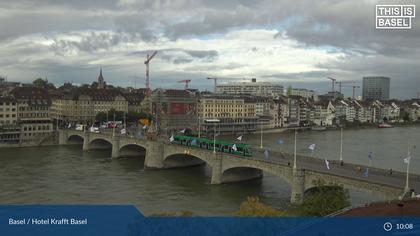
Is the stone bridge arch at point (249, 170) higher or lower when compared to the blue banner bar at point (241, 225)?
lower

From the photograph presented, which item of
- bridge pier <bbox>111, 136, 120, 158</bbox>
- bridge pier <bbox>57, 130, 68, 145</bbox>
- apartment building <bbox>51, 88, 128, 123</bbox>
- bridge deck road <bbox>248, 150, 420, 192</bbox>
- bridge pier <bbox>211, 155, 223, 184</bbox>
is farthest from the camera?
apartment building <bbox>51, 88, 128, 123</bbox>

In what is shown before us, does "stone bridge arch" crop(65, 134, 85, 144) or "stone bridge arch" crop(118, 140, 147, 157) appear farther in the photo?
"stone bridge arch" crop(65, 134, 85, 144)

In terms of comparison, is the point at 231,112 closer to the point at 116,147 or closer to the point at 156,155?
the point at 116,147

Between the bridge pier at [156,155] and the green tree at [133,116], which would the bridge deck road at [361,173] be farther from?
the green tree at [133,116]

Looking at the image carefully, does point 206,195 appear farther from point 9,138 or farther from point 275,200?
point 9,138

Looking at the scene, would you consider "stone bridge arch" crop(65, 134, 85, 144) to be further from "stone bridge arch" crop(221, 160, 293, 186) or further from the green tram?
"stone bridge arch" crop(221, 160, 293, 186)

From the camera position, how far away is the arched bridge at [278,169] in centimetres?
3008

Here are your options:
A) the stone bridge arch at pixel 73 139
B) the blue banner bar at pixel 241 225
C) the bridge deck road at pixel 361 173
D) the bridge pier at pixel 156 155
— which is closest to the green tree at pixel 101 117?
the stone bridge arch at pixel 73 139

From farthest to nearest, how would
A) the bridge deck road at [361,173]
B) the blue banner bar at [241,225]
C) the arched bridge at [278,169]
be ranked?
the bridge deck road at [361,173], the arched bridge at [278,169], the blue banner bar at [241,225]

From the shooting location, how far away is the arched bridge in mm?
30078

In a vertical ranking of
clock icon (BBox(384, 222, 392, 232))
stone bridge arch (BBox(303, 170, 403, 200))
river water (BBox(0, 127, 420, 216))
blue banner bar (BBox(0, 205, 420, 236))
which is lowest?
river water (BBox(0, 127, 420, 216))

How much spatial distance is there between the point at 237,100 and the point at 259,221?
386ft

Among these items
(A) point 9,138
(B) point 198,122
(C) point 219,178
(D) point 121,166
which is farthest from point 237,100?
(C) point 219,178

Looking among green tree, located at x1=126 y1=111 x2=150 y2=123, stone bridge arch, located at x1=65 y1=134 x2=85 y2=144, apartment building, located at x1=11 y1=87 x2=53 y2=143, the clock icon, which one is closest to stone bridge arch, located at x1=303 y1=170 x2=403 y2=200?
the clock icon
